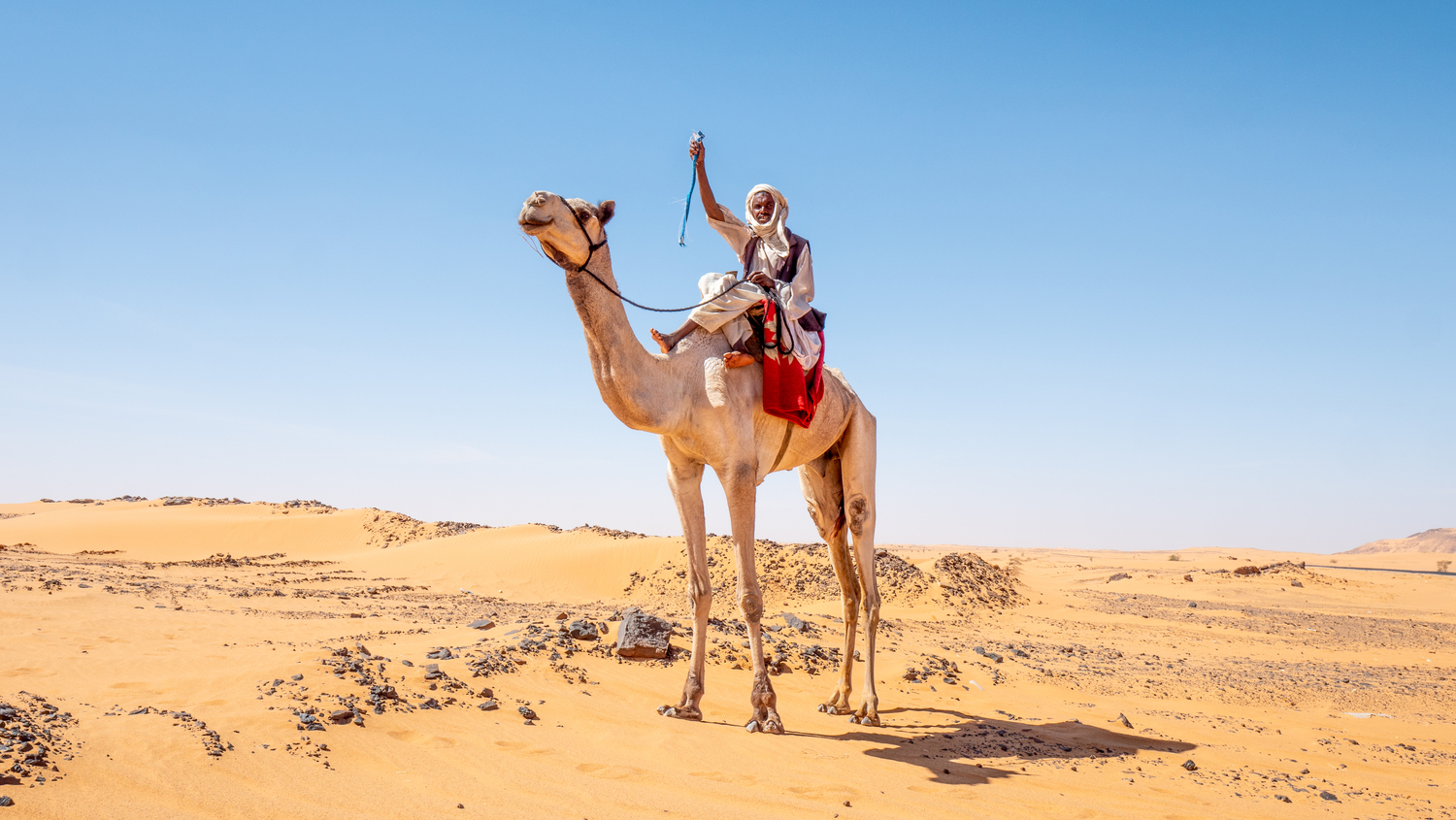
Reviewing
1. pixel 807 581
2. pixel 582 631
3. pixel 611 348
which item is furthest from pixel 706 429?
pixel 807 581

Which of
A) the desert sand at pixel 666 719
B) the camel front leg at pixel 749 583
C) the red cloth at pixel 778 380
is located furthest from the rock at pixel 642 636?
the red cloth at pixel 778 380

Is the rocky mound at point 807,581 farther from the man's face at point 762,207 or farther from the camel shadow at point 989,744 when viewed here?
the man's face at point 762,207

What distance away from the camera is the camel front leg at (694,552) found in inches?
271

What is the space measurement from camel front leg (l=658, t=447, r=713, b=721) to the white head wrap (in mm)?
2045

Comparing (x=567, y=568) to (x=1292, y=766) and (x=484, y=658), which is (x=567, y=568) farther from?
(x=1292, y=766)

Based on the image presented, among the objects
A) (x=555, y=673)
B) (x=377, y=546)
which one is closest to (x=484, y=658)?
(x=555, y=673)

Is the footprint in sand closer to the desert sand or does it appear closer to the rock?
the desert sand

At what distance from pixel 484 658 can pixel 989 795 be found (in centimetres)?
453

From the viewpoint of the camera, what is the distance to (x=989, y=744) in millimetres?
6898

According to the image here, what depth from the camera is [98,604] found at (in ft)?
41.3

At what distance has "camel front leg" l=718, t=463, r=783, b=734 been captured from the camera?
6582 mm

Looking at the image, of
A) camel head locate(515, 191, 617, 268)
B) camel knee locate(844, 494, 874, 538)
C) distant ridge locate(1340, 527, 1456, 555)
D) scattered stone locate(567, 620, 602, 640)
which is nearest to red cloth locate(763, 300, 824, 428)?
camel knee locate(844, 494, 874, 538)

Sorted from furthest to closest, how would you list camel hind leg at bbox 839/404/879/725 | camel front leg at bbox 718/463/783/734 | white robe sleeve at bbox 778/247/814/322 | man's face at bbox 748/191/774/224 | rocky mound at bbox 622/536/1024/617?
rocky mound at bbox 622/536/1024/617, camel hind leg at bbox 839/404/879/725, man's face at bbox 748/191/774/224, white robe sleeve at bbox 778/247/814/322, camel front leg at bbox 718/463/783/734

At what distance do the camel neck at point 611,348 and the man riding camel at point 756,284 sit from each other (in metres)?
0.68
